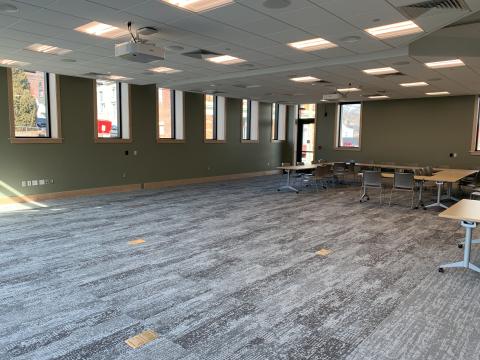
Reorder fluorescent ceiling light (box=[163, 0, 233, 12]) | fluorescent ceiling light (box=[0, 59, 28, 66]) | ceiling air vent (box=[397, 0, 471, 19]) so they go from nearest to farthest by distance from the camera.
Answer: fluorescent ceiling light (box=[163, 0, 233, 12]) → ceiling air vent (box=[397, 0, 471, 19]) → fluorescent ceiling light (box=[0, 59, 28, 66])

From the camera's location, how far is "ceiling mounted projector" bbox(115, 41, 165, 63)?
18.3 feet

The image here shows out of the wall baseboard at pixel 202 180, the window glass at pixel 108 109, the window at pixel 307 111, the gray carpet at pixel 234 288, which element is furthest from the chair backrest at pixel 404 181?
the window at pixel 307 111

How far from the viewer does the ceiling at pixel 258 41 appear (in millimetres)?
4809

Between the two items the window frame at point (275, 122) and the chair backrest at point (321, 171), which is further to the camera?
the window frame at point (275, 122)

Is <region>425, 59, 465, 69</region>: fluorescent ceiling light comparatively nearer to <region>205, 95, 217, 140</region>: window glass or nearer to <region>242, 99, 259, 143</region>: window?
<region>205, 95, 217, 140</region>: window glass

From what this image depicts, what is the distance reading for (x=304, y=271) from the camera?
4.43m

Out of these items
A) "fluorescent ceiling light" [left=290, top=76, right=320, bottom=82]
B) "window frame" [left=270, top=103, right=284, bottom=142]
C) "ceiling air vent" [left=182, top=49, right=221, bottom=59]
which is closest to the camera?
"ceiling air vent" [left=182, top=49, right=221, bottom=59]

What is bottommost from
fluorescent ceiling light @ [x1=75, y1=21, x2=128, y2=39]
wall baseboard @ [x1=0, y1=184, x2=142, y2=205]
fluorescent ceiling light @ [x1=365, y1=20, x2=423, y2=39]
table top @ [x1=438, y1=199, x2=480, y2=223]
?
wall baseboard @ [x1=0, y1=184, x2=142, y2=205]

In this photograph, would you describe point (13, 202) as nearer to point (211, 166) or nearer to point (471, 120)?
point (211, 166)

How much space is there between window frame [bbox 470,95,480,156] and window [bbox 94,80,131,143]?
11.3 meters

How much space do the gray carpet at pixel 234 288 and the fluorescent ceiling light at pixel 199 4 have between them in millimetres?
3253

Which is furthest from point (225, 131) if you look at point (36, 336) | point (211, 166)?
point (36, 336)

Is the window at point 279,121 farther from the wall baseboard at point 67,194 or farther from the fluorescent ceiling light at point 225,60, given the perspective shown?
the fluorescent ceiling light at point 225,60

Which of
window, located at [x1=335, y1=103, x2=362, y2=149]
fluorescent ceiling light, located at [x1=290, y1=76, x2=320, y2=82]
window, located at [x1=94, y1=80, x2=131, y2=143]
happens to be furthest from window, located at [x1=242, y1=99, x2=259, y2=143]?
fluorescent ceiling light, located at [x1=290, y1=76, x2=320, y2=82]
